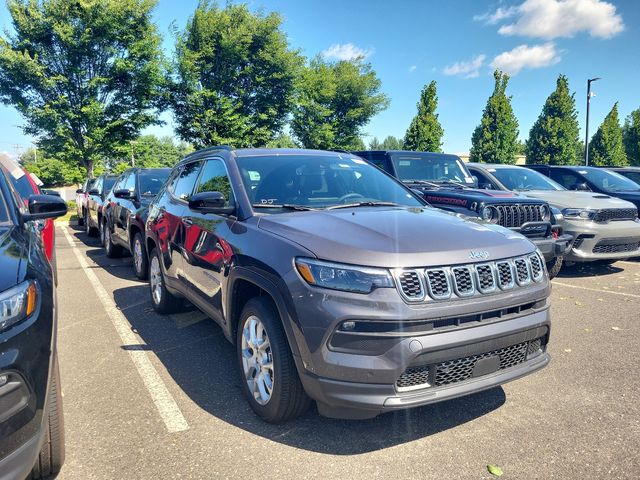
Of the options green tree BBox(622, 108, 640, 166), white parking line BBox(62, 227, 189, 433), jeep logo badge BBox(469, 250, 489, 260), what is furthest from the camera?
green tree BBox(622, 108, 640, 166)

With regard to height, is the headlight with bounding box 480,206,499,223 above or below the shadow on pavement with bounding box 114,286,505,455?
above

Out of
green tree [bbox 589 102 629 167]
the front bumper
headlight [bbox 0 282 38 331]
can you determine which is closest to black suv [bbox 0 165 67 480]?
headlight [bbox 0 282 38 331]

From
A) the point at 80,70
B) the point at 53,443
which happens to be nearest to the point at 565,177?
the point at 53,443

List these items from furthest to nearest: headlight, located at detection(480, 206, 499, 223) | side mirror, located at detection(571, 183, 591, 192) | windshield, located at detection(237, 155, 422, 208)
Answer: side mirror, located at detection(571, 183, 591, 192)
headlight, located at detection(480, 206, 499, 223)
windshield, located at detection(237, 155, 422, 208)

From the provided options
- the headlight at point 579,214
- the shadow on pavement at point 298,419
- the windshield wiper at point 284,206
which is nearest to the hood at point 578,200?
the headlight at point 579,214

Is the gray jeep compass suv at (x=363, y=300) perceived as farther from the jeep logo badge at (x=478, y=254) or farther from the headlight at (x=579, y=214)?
the headlight at (x=579, y=214)

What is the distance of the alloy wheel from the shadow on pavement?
8.2 inches

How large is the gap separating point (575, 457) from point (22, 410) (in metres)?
2.73

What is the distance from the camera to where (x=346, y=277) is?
248 cm

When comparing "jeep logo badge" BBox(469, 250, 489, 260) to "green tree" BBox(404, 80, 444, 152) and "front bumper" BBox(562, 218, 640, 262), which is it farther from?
"green tree" BBox(404, 80, 444, 152)

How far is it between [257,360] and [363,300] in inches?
37.9

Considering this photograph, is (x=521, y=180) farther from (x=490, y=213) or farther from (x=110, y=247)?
(x=110, y=247)

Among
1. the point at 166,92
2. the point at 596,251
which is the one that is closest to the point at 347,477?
the point at 596,251

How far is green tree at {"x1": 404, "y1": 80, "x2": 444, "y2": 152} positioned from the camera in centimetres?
3234
